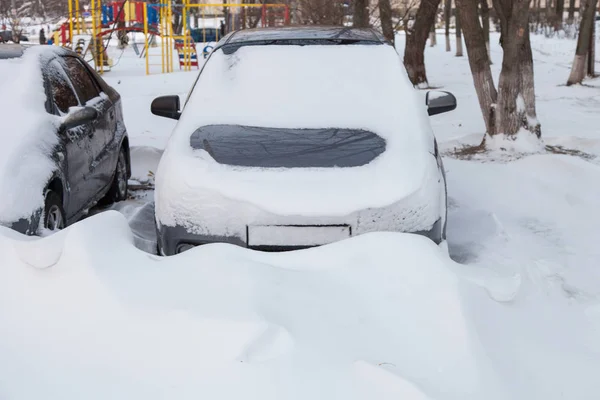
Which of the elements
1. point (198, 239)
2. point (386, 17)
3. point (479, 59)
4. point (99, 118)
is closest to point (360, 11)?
point (386, 17)

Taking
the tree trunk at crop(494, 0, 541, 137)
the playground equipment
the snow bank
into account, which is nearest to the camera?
the snow bank

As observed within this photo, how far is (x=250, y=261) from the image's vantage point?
11.6 feet

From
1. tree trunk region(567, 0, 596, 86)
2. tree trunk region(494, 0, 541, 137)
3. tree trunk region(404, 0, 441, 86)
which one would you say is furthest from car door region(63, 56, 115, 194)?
tree trunk region(567, 0, 596, 86)

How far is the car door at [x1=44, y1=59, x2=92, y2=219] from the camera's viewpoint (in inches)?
206

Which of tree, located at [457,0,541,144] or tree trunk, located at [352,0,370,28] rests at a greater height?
tree trunk, located at [352,0,370,28]

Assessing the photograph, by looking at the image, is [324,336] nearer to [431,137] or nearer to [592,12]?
[431,137]

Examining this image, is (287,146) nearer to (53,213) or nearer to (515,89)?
(53,213)

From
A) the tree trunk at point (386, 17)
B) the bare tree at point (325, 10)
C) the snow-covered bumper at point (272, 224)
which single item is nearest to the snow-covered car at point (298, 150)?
the snow-covered bumper at point (272, 224)

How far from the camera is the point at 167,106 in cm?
542

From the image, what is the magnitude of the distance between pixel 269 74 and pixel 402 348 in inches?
99.9

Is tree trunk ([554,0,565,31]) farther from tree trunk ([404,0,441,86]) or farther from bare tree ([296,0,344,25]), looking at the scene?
bare tree ([296,0,344,25])

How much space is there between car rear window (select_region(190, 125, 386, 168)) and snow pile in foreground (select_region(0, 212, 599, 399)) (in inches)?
25.4

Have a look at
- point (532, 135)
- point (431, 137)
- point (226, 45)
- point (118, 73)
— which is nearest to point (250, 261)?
point (431, 137)

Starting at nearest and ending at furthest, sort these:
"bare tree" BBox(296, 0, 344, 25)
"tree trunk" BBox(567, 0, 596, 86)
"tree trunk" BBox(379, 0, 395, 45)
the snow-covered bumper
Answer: the snow-covered bumper → "bare tree" BBox(296, 0, 344, 25) → "tree trunk" BBox(379, 0, 395, 45) → "tree trunk" BBox(567, 0, 596, 86)
